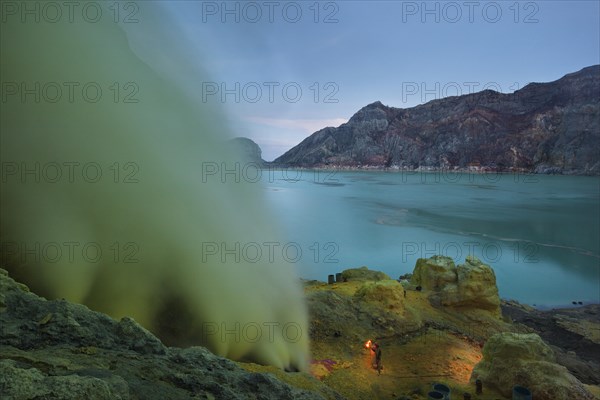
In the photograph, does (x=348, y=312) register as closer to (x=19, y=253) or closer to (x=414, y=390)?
(x=414, y=390)

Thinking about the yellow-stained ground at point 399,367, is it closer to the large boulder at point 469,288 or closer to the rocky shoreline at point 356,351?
the rocky shoreline at point 356,351

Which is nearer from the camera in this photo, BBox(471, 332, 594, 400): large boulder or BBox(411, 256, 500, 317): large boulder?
BBox(471, 332, 594, 400): large boulder

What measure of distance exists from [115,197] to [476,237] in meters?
51.5

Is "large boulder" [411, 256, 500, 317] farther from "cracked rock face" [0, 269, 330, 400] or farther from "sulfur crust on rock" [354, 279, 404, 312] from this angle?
"cracked rock face" [0, 269, 330, 400]

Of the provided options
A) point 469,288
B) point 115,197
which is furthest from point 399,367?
point 115,197

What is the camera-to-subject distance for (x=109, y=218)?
333 inches

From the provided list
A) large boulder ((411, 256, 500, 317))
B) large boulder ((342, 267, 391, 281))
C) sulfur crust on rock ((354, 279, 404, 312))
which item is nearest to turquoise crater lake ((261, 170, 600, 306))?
sulfur crust on rock ((354, 279, 404, 312))

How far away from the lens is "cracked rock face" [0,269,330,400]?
9.82 feet

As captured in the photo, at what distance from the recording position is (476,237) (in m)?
50.5

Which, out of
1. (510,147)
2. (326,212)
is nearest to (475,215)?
(326,212)

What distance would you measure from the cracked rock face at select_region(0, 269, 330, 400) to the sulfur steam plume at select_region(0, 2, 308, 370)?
7.62ft

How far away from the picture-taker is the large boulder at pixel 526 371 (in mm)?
9516

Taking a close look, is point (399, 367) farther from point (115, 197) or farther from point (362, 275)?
point (362, 275)

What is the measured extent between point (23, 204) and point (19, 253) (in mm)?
1049
